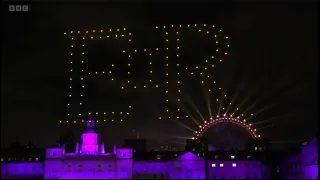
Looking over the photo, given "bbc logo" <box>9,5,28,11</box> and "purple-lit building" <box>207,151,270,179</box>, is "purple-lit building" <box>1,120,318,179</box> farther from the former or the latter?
"bbc logo" <box>9,5,28,11</box>

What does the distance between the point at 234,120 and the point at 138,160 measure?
51.2 ft

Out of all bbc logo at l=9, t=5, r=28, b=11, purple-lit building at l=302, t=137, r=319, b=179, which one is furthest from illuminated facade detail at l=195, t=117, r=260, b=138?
bbc logo at l=9, t=5, r=28, b=11

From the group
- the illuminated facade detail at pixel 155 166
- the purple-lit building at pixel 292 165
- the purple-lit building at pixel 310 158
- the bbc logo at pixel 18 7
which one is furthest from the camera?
the purple-lit building at pixel 292 165

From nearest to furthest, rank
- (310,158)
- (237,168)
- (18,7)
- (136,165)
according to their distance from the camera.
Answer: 1. (18,7)
2. (310,158)
3. (136,165)
4. (237,168)

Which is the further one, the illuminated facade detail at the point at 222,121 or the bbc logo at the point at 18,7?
the illuminated facade detail at the point at 222,121

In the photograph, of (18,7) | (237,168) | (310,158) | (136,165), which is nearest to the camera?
(18,7)

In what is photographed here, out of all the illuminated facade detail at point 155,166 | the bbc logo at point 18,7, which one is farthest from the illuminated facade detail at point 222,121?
the bbc logo at point 18,7

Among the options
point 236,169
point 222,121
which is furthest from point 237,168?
point 222,121

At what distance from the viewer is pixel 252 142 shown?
74688 millimetres

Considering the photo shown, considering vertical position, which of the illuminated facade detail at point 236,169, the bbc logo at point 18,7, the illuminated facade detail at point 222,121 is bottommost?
the illuminated facade detail at point 236,169

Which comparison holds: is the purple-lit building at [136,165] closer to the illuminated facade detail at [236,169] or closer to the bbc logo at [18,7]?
the illuminated facade detail at [236,169]

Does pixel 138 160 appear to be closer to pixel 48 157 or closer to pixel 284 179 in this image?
pixel 48 157

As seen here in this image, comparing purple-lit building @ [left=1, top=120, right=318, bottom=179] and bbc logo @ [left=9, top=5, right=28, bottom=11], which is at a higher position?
bbc logo @ [left=9, top=5, right=28, bottom=11]

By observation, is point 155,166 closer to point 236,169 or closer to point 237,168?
point 236,169
